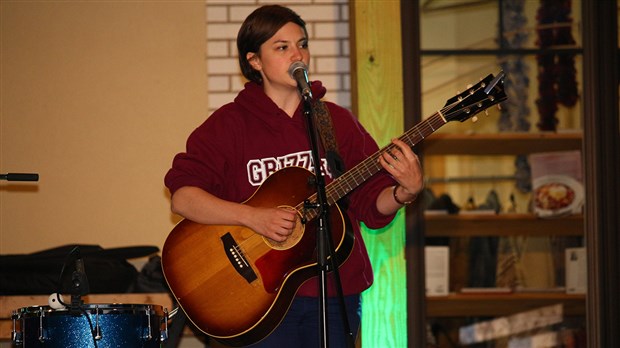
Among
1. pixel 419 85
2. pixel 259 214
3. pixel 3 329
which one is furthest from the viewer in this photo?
pixel 419 85

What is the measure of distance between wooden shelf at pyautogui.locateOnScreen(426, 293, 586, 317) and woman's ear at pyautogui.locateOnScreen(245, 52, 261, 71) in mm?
2008

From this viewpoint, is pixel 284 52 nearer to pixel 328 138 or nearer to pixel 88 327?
pixel 328 138

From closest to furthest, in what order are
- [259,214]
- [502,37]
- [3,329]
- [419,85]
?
[259,214]
[3,329]
[419,85]
[502,37]

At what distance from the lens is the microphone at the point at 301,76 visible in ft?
9.72

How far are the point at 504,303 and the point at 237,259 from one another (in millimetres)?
2225

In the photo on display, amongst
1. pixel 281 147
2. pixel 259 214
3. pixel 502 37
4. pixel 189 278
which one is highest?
pixel 502 37

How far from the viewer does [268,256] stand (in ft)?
10.8

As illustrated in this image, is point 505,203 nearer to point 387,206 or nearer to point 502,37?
point 502,37

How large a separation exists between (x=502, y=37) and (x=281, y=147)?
7.02 feet

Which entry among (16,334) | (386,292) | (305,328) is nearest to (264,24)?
(305,328)

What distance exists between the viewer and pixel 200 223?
339cm

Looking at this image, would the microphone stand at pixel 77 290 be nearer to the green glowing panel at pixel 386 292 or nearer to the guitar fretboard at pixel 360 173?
the guitar fretboard at pixel 360 173

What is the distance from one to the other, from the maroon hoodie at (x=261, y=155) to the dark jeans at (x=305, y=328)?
0.10 m

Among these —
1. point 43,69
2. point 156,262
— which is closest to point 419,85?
point 156,262
